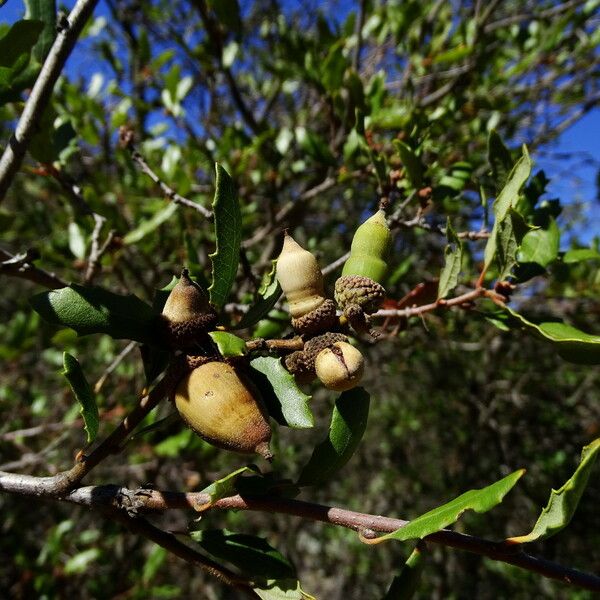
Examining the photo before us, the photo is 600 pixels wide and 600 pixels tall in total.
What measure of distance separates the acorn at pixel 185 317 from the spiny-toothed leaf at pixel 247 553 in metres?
0.32

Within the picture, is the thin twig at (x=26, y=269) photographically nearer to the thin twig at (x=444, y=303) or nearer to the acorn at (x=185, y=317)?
the acorn at (x=185, y=317)

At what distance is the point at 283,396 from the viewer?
803mm

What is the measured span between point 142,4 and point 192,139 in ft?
4.67

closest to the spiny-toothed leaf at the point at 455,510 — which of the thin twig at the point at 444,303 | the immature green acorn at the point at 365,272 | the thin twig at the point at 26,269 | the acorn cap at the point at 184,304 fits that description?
the immature green acorn at the point at 365,272

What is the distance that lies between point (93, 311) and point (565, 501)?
2.25 ft

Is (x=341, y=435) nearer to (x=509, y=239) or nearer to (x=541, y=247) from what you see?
(x=509, y=239)

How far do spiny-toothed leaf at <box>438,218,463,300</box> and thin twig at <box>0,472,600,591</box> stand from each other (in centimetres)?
54

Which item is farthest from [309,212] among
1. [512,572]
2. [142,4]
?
[512,572]

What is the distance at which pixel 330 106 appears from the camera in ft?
7.00

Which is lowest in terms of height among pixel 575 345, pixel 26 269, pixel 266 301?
pixel 575 345

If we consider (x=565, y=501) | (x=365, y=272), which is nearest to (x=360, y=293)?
(x=365, y=272)

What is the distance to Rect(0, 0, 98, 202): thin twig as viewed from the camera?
101cm

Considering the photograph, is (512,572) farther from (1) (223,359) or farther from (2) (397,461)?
(1) (223,359)

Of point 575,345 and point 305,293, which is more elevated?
point 305,293
